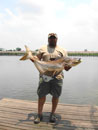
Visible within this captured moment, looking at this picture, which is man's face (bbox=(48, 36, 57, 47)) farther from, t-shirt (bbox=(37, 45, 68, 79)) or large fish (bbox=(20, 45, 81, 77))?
large fish (bbox=(20, 45, 81, 77))

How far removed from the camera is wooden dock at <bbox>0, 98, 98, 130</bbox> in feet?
11.0

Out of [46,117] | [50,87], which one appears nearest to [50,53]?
[50,87]

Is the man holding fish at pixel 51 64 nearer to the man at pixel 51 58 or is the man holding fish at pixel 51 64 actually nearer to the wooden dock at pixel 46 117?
the man at pixel 51 58

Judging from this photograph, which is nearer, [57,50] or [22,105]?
[57,50]

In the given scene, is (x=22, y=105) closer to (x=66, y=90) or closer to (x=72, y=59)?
(x=72, y=59)

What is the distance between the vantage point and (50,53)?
331 centimetres

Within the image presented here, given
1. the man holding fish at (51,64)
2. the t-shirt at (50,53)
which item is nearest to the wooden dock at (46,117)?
the man holding fish at (51,64)

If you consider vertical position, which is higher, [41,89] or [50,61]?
[50,61]

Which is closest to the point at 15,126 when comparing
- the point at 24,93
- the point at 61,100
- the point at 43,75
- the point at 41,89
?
the point at 41,89

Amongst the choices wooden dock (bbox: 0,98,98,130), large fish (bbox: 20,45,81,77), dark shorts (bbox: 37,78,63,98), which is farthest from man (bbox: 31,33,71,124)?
wooden dock (bbox: 0,98,98,130)

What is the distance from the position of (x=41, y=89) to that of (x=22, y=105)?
1385mm

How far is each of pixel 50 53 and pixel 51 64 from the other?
0.96ft

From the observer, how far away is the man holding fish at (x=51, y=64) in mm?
3115

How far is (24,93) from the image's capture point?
9.13 metres
